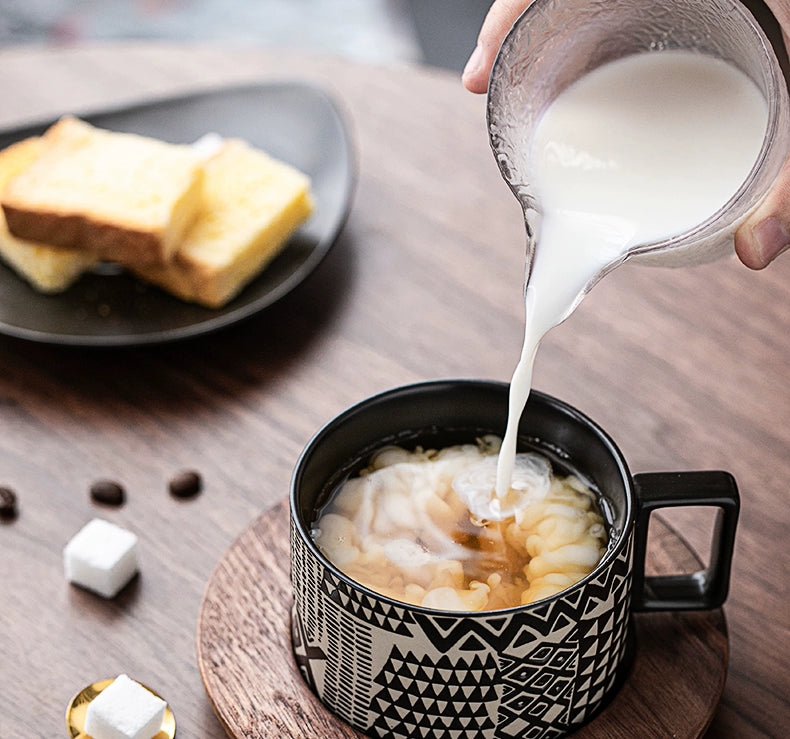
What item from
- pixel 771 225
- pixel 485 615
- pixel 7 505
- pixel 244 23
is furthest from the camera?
pixel 244 23

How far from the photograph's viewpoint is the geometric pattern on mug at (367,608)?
2.47 feet

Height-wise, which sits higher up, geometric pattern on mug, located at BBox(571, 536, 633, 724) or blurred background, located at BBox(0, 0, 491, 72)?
geometric pattern on mug, located at BBox(571, 536, 633, 724)

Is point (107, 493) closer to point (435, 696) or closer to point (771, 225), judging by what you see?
point (435, 696)

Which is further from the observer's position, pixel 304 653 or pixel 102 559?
pixel 102 559

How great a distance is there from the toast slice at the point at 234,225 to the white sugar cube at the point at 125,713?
1.86ft

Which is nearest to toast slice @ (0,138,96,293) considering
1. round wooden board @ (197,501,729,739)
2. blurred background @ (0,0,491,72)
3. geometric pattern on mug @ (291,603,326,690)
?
round wooden board @ (197,501,729,739)

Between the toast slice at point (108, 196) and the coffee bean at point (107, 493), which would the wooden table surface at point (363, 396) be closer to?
the coffee bean at point (107, 493)

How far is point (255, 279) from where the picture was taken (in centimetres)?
141

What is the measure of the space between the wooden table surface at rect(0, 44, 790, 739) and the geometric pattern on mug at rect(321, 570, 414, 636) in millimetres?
211

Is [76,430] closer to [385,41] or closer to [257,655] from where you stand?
[257,655]

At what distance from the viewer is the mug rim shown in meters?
0.75

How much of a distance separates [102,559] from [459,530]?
320 mm

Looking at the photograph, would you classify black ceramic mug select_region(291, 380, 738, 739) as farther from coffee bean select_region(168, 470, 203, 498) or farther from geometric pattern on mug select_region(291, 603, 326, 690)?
coffee bean select_region(168, 470, 203, 498)

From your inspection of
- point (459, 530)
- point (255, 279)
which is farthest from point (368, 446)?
point (255, 279)
